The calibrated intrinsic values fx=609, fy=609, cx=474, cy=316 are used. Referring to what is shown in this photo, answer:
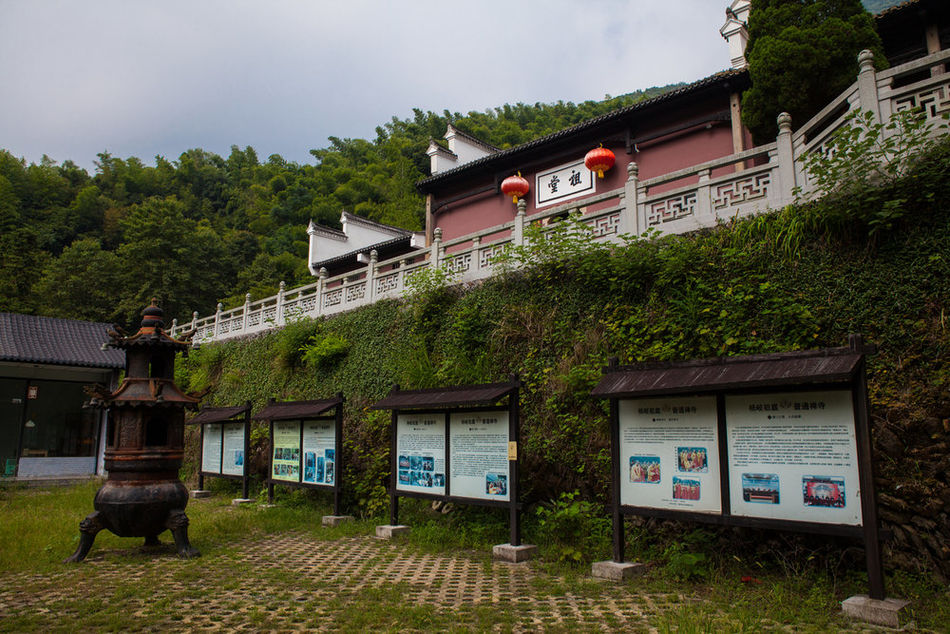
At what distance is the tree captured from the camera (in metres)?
10.3

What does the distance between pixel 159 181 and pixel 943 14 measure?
5807cm

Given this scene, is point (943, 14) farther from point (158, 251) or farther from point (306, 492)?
point (158, 251)

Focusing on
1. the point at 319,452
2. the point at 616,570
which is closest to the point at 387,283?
the point at 319,452

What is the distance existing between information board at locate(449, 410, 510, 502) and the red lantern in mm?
8401

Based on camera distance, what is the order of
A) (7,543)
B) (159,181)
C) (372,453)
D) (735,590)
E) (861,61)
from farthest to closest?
(159,181) < (372,453) < (7,543) < (861,61) < (735,590)

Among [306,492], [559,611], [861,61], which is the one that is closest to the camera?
[559,611]

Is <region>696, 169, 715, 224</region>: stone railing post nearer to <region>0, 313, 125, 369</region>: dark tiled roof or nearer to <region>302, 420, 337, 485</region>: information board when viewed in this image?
<region>302, 420, 337, 485</region>: information board

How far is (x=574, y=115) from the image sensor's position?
3189 centimetres

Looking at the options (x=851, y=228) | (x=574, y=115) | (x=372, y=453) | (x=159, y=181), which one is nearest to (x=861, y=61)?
(x=851, y=228)

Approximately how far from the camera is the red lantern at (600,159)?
13.9 meters

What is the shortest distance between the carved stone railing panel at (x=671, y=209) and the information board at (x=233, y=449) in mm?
8998

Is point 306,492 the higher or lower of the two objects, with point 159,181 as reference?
lower

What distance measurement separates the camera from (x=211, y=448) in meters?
13.3

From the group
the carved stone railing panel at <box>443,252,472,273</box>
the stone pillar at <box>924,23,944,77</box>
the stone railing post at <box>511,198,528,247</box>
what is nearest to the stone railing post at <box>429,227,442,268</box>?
the carved stone railing panel at <box>443,252,472,273</box>
